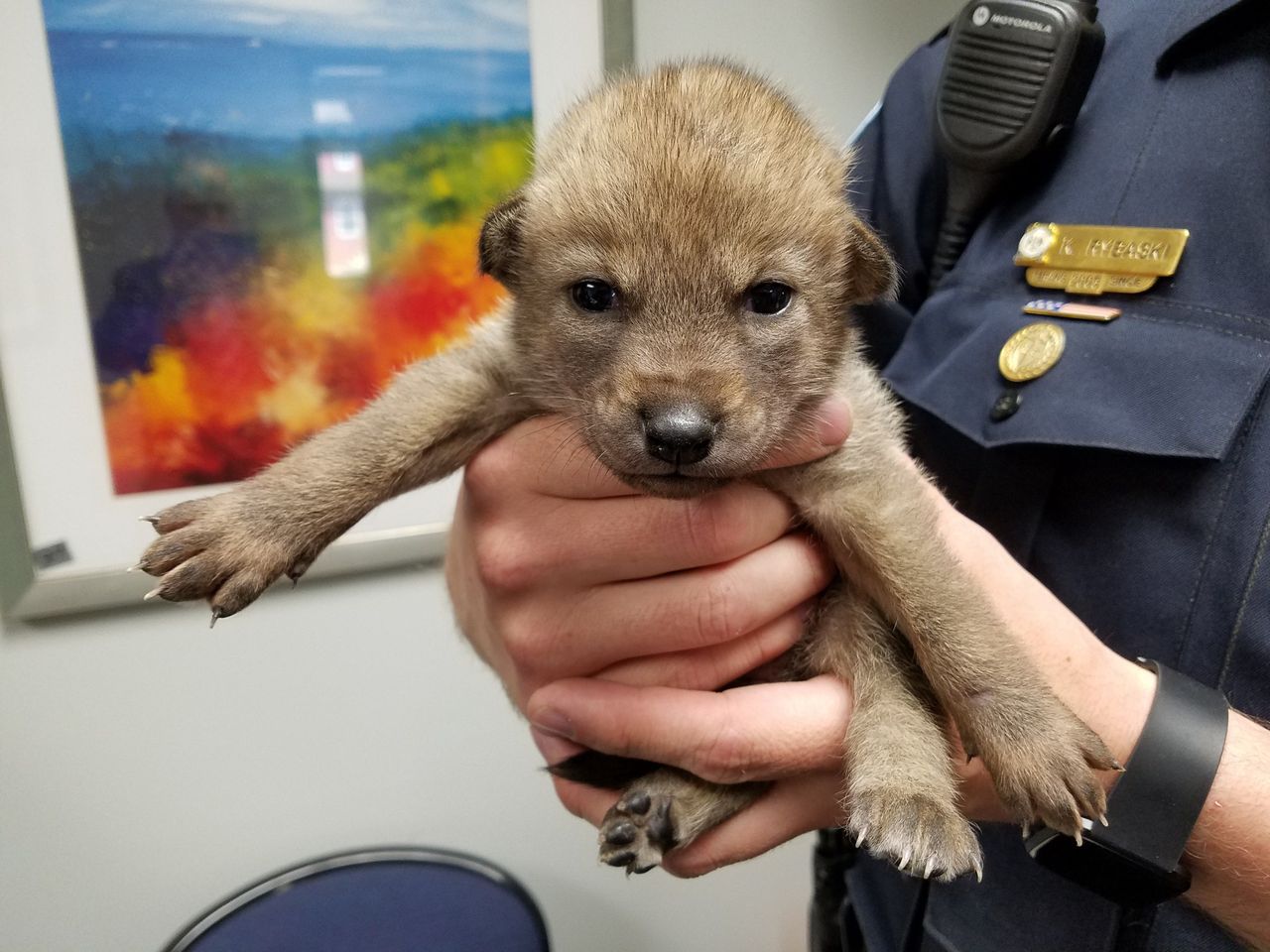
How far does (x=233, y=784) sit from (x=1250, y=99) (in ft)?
8.19

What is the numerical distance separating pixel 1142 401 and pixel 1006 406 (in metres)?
0.16

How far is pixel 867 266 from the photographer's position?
1158 millimetres

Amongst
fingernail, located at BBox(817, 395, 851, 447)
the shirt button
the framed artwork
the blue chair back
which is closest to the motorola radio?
the shirt button

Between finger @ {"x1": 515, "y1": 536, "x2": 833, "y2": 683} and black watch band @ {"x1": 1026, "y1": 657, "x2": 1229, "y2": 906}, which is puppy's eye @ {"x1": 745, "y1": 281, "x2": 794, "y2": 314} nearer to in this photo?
finger @ {"x1": 515, "y1": 536, "x2": 833, "y2": 683}

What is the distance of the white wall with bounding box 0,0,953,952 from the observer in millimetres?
1999

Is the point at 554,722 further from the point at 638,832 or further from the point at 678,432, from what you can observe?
the point at 678,432

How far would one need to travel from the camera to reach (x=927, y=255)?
58.1 inches

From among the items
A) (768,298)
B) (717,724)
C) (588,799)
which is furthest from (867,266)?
(588,799)

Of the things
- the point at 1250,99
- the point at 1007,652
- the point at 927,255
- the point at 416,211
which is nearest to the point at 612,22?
the point at 416,211

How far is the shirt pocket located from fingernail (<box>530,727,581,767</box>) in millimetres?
740

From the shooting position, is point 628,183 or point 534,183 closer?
point 628,183

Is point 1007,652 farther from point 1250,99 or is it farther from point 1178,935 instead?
point 1250,99

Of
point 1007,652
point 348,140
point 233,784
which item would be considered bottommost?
point 233,784

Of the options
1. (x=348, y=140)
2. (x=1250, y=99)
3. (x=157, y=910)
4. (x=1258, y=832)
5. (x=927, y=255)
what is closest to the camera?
(x=1258, y=832)
